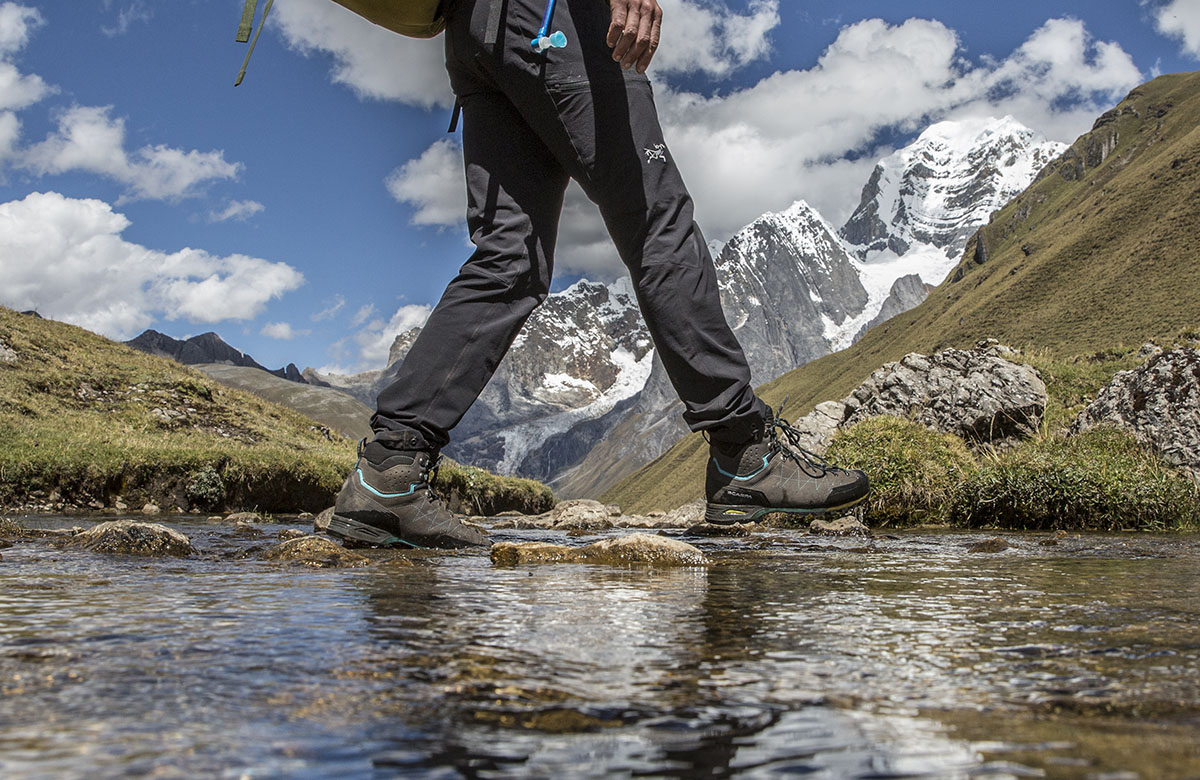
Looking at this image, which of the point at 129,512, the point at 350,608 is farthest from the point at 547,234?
the point at 129,512

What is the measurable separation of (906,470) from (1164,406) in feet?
9.64

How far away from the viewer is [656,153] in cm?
414

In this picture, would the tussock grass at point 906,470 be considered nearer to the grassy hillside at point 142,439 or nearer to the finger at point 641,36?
the finger at point 641,36

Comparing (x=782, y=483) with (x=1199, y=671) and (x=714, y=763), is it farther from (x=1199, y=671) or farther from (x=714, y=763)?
(x=714, y=763)

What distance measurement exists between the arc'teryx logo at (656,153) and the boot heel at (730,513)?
1792mm

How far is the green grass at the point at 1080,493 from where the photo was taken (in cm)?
857

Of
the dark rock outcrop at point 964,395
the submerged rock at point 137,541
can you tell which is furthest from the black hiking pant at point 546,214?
the dark rock outcrop at point 964,395

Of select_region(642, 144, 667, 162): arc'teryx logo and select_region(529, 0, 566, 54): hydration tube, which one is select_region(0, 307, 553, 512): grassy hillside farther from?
select_region(642, 144, 667, 162): arc'teryx logo

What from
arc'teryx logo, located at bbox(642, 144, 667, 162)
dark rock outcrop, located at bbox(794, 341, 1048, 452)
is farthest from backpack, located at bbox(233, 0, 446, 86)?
dark rock outcrop, located at bbox(794, 341, 1048, 452)

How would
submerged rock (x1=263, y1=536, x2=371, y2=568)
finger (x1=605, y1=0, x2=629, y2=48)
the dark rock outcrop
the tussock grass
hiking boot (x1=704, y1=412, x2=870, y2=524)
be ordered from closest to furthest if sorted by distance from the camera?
submerged rock (x1=263, y1=536, x2=371, y2=568), finger (x1=605, y1=0, x2=629, y2=48), hiking boot (x1=704, y1=412, x2=870, y2=524), the tussock grass, the dark rock outcrop

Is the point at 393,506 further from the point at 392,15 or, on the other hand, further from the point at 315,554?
the point at 392,15

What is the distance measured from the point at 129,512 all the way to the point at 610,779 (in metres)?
12.8

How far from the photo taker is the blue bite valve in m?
3.90

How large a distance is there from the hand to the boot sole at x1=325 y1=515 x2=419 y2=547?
2.47m
